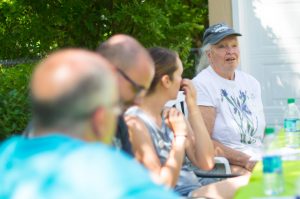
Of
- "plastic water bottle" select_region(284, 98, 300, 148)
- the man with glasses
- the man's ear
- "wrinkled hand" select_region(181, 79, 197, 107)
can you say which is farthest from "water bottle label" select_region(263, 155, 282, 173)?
"plastic water bottle" select_region(284, 98, 300, 148)

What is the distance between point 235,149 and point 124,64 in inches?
80.3

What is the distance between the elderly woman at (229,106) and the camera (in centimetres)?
453

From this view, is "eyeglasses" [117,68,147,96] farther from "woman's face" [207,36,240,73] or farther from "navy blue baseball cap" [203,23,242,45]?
"navy blue baseball cap" [203,23,242,45]

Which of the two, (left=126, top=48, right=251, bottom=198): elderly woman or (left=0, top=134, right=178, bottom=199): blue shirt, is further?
(left=126, top=48, right=251, bottom=198): elderly woman

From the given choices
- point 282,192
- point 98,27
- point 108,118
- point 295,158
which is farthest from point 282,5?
point 108,118

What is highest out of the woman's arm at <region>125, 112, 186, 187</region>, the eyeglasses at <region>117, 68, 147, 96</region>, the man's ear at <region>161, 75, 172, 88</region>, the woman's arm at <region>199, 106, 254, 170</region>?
the eyeglasses at <region>117, 68, 147, 96</region>

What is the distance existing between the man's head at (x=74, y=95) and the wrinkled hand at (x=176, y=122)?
1418mm

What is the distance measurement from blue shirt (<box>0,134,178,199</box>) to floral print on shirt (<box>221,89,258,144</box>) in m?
2.90

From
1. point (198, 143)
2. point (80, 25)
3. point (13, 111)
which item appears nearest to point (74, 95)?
point (198, 143)

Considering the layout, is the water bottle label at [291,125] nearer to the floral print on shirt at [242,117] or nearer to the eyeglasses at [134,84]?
the floral print on shirt at [242,117]

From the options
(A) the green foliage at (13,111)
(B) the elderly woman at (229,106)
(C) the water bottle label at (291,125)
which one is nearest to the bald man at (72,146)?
(C) the water bottle label at (291,125)

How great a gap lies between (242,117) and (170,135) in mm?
1277

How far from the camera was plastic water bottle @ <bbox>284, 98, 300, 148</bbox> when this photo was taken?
4.02 metres

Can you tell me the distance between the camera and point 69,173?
1.58 meters
